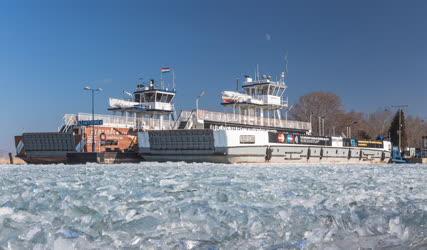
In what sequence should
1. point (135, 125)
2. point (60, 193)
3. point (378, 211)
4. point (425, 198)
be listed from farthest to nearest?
point (135, 125)
point (60, 193)
point (425, 198)
point (378, 211)

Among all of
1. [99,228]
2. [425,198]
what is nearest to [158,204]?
[99,228]

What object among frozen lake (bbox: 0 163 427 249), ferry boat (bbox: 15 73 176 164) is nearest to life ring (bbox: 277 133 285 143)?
ferry boat (bbox: 15 73 176 164)

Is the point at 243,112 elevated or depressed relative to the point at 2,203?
elevated

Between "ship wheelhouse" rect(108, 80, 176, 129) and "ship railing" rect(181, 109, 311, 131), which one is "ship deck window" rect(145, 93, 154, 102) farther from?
"ship railing" rect(181, 109, 311, 131)

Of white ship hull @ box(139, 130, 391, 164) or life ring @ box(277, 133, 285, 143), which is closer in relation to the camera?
white ship hull @ box(139, 130, 391, 164)

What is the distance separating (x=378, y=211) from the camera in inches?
360

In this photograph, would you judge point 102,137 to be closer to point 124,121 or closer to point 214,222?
point 124,121

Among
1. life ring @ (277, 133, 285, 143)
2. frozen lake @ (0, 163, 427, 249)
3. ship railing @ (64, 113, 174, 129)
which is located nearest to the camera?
frozen lake @ (0, 163, 427, 249)

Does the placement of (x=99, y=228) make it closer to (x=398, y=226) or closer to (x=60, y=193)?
(x=398, y=226)

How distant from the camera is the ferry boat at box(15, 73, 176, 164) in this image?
2351 inches

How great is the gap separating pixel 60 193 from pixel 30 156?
52288mm

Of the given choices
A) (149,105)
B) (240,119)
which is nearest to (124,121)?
(149,105)

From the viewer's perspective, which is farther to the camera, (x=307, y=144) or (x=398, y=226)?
(x=307, y=144)

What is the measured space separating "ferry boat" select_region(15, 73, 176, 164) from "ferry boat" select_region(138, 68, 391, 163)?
2885 mm
